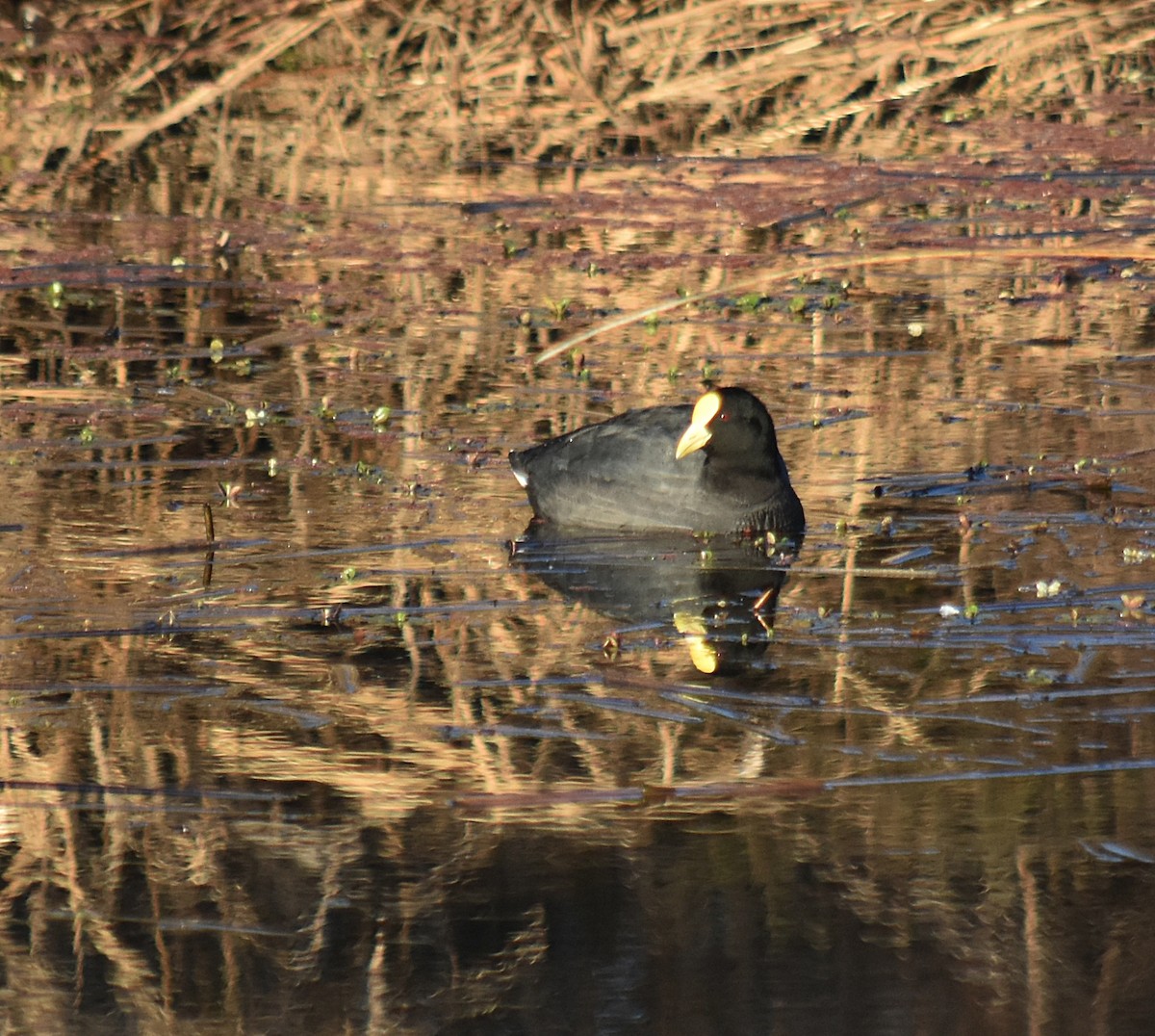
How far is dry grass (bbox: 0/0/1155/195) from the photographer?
16.8 m

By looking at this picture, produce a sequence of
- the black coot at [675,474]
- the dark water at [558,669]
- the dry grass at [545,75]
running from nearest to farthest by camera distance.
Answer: the dark water at [558,669]
the black coot at [675,474]
the dry grass at [545,75]

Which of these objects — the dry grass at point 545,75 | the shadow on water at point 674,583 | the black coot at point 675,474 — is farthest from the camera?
the dry grass at point 545,75

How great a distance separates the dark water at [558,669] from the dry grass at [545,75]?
489cm

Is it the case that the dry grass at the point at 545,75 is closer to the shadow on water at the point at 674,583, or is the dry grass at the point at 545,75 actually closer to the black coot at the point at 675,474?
the black coot at the point at 675,474

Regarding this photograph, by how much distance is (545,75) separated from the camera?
19.0 metres

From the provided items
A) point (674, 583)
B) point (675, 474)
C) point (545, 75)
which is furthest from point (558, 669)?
point (545, 75)

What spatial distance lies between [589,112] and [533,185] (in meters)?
2.93

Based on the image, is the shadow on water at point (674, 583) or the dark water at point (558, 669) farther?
the shadow on water at point (674, 583)

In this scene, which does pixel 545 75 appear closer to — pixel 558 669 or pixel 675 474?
pixel 675 474

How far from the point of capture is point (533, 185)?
14.9 m

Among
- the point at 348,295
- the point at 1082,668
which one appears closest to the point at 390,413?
the point at 348,295

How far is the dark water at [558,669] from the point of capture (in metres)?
4.50

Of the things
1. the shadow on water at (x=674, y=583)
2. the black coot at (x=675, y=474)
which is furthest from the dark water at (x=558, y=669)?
the black coot at (x=675, y=474)

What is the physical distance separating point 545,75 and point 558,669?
13498mm
